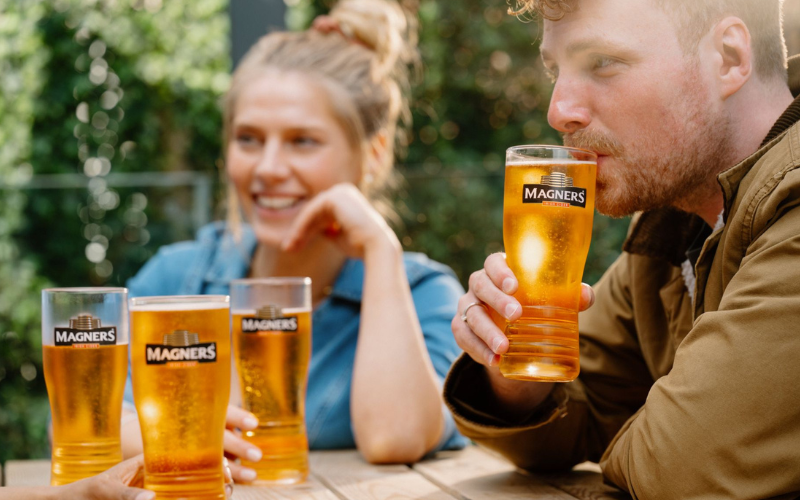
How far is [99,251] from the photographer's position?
16.6 feet

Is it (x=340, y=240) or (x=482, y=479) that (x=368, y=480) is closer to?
(x=482, y=479)

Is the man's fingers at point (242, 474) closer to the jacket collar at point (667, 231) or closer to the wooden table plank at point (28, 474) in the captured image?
the wooden table plank at point (28, 474)

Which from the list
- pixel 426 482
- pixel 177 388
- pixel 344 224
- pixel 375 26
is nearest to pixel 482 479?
pixel 426 482

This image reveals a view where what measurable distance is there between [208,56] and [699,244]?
8.13 m

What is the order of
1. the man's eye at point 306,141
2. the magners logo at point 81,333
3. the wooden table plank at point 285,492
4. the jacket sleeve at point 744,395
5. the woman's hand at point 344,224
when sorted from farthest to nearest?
the man's eye at point 306,141 → the woman's hand at point 344,224 → the wooden table plank at point 285,492 → the magners logo at point 81,333 → the jacket sleeve at point 744,395

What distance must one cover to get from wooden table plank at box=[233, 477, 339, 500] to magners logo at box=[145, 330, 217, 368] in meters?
0.35

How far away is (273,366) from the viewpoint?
1.78 metres

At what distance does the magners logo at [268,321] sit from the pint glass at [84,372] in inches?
10.2

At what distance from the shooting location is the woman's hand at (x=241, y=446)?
1.74m

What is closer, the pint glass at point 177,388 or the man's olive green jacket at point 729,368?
the man's olive green jacket at point 729,368

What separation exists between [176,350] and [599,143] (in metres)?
0.82

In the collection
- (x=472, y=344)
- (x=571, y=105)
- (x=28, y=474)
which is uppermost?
(x=571, y=105)

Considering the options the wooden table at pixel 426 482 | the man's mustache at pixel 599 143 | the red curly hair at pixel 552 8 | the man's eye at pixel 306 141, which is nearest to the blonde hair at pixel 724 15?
the red curly hair at pixel 552 8

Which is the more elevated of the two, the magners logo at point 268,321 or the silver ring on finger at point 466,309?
the silver ring on finger at point 466,309
